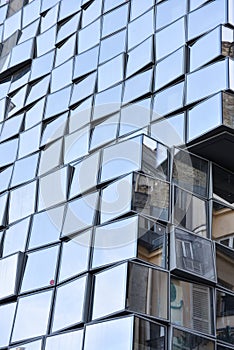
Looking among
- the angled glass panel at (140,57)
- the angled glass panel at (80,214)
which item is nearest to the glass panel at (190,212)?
the angled glass panel at (80,214)

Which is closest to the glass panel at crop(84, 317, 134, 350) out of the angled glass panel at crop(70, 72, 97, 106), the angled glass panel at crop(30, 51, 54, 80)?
the angled glass panel at crop(70, 72, 97, 106)

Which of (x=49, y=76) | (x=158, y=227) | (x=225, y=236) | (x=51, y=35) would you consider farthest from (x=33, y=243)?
(x=51, y=35)

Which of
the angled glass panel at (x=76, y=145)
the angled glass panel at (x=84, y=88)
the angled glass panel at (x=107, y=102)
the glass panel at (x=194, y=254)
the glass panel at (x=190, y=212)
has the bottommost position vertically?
the glass panel at (x=194, y=254)

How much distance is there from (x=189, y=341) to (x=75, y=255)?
258 centimetres

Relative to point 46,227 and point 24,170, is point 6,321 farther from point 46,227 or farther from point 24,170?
point 24,170

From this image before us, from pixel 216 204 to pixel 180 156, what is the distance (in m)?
1.08

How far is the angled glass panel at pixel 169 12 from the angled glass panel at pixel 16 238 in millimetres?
4954

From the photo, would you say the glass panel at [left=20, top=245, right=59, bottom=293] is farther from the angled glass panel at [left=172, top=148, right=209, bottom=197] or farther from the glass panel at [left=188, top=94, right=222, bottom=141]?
the glass panel at [left=188, top=94, right=222, bottom=141]

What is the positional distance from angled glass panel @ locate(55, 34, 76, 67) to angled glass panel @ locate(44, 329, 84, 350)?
7.22 metres

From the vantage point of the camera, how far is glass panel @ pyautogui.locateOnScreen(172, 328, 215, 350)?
1008 centimetres

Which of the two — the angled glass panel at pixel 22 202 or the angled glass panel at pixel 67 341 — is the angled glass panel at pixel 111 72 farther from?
the angled glass panel at pixel 67 341

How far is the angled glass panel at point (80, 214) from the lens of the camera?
38.6ft

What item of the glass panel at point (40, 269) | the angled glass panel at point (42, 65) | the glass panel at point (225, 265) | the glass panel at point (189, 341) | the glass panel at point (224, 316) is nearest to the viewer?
the glass panel at point (189, 341)

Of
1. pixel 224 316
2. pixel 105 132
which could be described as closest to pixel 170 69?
pixel 105 132
